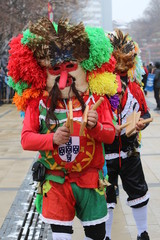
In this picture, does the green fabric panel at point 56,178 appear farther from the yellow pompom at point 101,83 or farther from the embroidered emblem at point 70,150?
the yellow pompom at point 101,83

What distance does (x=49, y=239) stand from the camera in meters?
3.63

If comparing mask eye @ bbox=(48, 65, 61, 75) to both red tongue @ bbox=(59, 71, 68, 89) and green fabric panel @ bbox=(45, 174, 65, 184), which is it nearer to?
red tongue @ bbox=(59, 71, 68, 89)

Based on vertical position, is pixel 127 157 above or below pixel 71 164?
below

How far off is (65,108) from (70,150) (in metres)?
0.27

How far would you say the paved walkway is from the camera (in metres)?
3.88

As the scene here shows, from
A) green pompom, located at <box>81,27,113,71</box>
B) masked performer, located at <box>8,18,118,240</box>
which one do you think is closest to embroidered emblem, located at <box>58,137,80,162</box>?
masked performer, located at <box>8,18,118,240</box>

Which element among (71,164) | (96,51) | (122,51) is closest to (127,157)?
(122,51)

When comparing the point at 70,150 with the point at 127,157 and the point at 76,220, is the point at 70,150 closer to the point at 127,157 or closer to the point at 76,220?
the point at 127,157

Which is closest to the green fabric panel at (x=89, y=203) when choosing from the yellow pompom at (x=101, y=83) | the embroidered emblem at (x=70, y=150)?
the embroidered emblem at (x=70, y=150)

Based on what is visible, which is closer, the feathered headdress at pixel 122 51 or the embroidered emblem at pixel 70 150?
the embroidered emblem at pixel 70 150

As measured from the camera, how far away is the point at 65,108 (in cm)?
265

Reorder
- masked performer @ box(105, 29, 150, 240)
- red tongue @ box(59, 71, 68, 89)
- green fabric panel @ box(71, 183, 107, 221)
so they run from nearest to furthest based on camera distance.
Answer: red tongue @ box(59, 71, 68, 89)
green fabric panel @ box(71, 183, 107, 221)
masked performer @ box(105, 29, 150, 240)

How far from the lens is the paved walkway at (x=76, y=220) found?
3875 mm

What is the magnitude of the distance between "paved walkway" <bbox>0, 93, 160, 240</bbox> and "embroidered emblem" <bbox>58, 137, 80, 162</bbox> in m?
1.39
